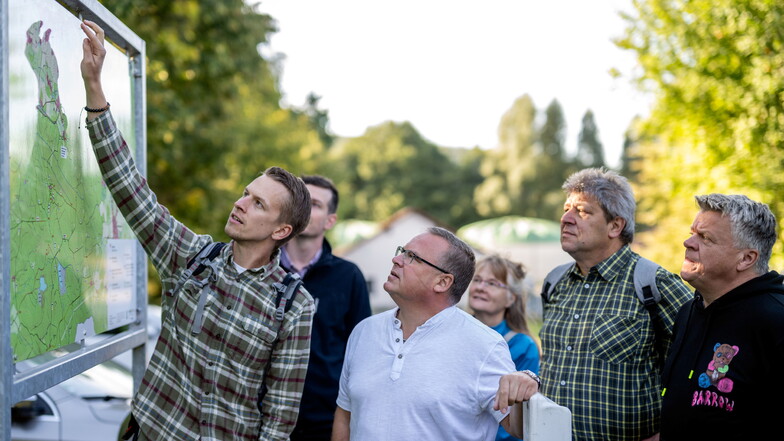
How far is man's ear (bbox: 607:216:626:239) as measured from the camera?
368cm

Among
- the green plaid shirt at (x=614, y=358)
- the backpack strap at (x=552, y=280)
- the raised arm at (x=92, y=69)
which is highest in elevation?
the raised arm at (x=92, y=69)

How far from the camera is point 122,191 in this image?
9.41 feet

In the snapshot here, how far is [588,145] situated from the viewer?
64.7 m

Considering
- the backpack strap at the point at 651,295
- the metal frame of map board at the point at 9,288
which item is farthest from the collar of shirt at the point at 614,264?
the metal frame of map board at the point at 9,288

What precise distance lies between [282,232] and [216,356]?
1.92 ft

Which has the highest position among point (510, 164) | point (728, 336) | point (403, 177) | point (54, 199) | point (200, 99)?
point (510, 164)

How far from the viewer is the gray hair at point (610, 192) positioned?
368 cm

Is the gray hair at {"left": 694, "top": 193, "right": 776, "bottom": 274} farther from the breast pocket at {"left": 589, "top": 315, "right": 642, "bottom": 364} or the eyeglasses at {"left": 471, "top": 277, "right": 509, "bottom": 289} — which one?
the eyeglasses at {"left": 471, "top": 277, "right": 509, "bottom": 289}

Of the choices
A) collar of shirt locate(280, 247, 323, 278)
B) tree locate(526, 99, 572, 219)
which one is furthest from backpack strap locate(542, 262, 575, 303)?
tree locate(526, 99, 572, 219)

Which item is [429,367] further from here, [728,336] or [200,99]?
[200,99]

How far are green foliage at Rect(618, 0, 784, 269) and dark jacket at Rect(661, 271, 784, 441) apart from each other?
5.13m

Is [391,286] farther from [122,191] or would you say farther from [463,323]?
[122,191]

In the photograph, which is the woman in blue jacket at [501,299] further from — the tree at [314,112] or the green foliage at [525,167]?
the green foliage at [525,167]

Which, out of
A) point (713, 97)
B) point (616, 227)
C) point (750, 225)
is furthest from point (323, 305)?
point (713, 97)
